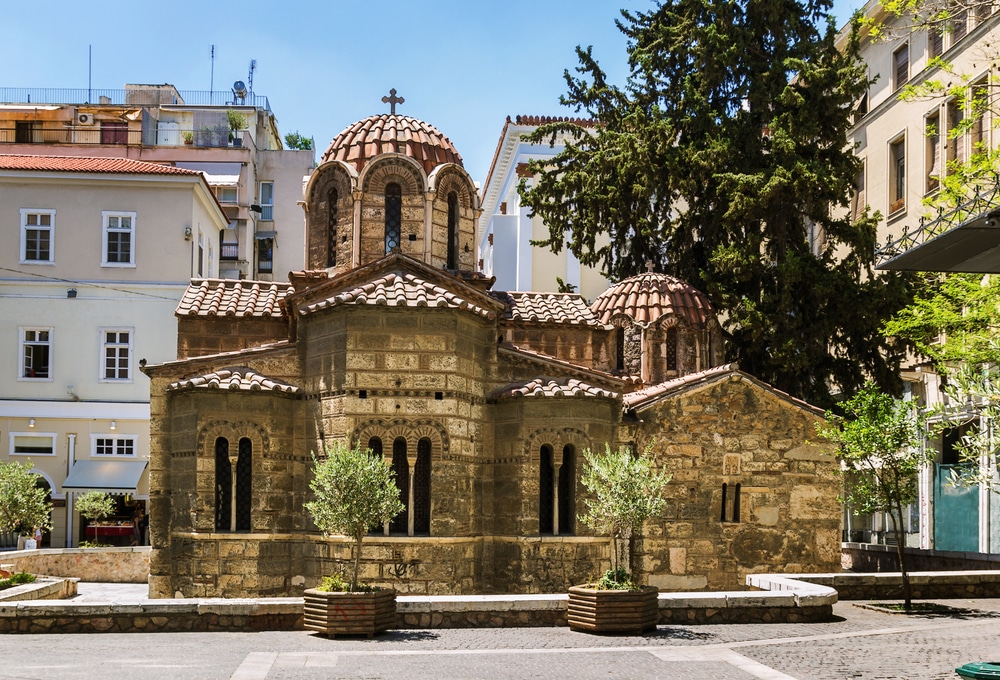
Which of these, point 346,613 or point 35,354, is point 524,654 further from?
point 35,354

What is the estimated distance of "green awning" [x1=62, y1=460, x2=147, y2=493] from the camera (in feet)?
101

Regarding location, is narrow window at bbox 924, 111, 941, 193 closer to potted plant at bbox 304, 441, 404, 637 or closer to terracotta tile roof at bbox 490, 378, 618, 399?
terracotta tile roof at bbox 490, 378, 618, 399

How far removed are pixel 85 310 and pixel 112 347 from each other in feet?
4.05

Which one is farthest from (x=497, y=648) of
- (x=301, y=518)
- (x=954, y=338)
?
(x=954, y=338)

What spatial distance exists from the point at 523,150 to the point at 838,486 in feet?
64.8

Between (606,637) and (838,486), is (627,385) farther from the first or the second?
(606,637)

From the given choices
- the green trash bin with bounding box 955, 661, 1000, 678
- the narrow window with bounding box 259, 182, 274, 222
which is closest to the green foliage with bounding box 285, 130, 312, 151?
the narrow window with bounding box 259, 182, 274, 222

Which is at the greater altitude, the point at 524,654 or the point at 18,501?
the point at 18,501

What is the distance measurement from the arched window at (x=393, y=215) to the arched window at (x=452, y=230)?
3.17 feet

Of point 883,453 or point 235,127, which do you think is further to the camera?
point 235,127

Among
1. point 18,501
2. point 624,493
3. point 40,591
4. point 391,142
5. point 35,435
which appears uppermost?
point 391,142

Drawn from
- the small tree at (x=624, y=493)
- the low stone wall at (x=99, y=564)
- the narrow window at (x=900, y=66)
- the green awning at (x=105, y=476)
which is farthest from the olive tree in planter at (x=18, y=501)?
the narrow window at (x=900, y=66)

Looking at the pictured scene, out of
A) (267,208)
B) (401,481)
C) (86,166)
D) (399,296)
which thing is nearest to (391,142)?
(399,296)

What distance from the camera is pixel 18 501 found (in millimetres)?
24453
